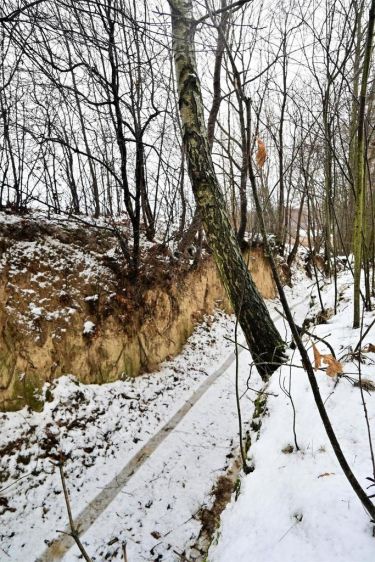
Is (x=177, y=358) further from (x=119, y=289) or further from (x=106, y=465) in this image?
(x=106, y=465)

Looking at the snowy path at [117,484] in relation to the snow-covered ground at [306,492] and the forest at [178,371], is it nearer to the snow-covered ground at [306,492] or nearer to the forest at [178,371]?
the forest at [178,371]

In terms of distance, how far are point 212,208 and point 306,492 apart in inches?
129

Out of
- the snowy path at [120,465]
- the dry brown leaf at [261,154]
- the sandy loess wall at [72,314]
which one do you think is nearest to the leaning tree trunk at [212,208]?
the snowy path at [120,465]

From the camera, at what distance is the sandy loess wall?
4.73 metres

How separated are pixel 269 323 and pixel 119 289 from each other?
10.3ft

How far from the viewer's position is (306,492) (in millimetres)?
1901

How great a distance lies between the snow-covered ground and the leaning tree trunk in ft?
4.31

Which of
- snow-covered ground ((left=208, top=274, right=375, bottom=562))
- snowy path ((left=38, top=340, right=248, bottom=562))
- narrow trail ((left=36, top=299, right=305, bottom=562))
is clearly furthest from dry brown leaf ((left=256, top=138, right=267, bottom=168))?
snowy path ((left=38, top=340, right=248, bottom=562))

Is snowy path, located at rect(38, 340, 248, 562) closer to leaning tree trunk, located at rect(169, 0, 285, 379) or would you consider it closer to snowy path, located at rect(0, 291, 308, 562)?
snowy path, located at rect(0, 291, 308, 562)

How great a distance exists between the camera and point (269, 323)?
4324 millimetres

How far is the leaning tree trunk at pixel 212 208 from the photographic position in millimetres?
4215

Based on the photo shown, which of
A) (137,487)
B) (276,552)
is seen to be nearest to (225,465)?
(137,487)

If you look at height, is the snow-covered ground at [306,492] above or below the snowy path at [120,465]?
above

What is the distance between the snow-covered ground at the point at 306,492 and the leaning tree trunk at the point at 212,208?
132 centimetres
